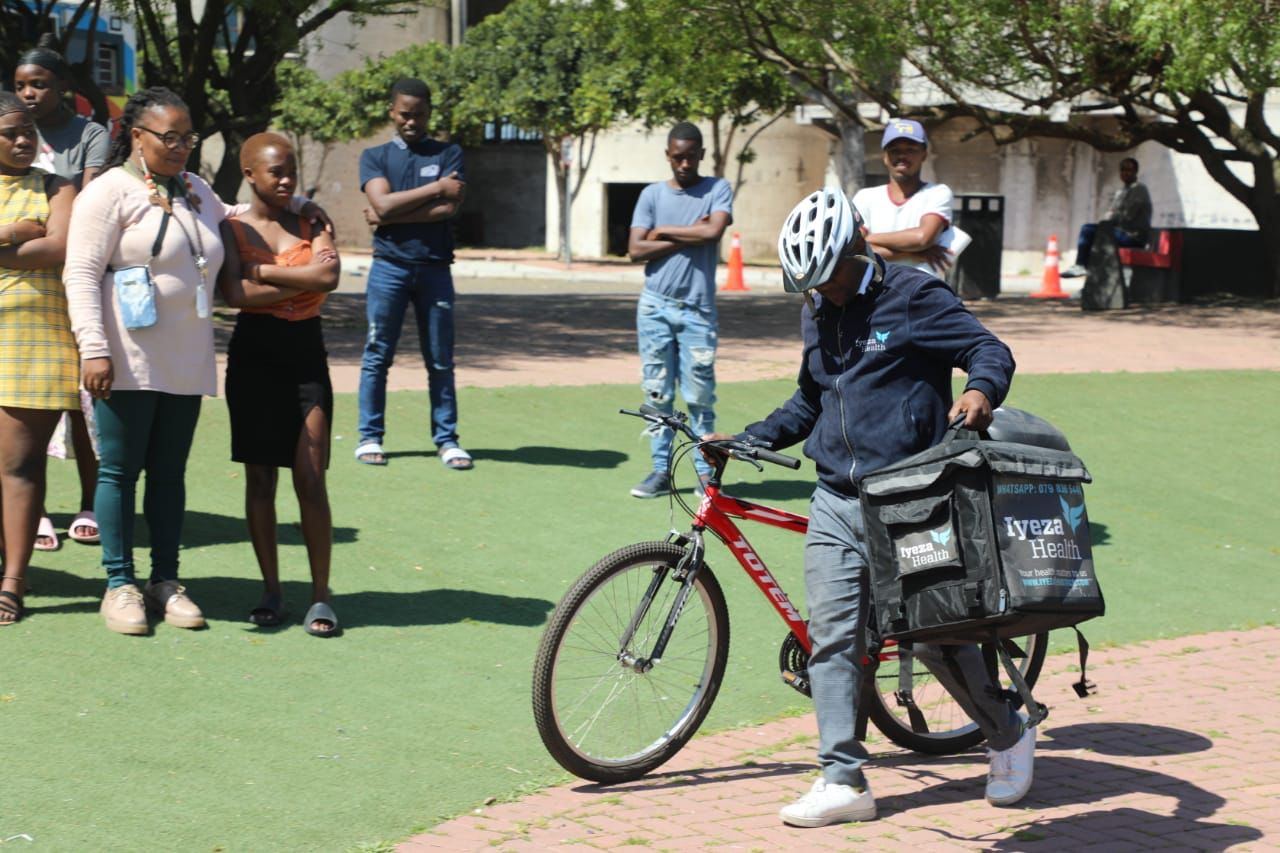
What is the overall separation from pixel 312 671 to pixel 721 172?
34.1 metres

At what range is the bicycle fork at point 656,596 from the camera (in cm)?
504

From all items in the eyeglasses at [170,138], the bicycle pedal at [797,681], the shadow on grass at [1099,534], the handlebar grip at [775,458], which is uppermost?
the eyeglasses at [170,138]

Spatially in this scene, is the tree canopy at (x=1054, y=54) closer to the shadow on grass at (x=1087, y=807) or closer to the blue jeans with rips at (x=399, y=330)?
the blue jeans with rips at (x=399, y=330)

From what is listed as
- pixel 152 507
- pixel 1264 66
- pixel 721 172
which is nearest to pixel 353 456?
pixel 152 507

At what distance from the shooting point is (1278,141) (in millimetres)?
23062

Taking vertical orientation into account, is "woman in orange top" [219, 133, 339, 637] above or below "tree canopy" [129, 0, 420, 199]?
below

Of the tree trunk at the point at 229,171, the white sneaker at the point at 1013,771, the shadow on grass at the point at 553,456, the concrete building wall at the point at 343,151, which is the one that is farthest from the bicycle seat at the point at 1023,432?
the concrete building wall at the point at 343,151

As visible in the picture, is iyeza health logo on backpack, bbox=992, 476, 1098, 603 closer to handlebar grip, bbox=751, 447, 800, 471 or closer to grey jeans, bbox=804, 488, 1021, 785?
grey jeans, bbox=804, 488, 1021, 785

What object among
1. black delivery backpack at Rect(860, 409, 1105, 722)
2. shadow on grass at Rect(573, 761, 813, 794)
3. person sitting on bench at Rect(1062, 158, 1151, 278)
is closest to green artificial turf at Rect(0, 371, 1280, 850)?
shadow on grass at Rect(573, 761, 813, 794)

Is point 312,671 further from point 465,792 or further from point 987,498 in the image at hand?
A: point 987,498

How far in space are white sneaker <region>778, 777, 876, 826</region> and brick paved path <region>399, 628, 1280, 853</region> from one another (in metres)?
0.04

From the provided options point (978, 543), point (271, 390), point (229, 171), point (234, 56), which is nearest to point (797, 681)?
point (978, 543)

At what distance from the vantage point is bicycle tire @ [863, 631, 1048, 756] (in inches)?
215

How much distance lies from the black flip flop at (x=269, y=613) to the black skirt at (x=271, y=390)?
Result: 1.89 feet
